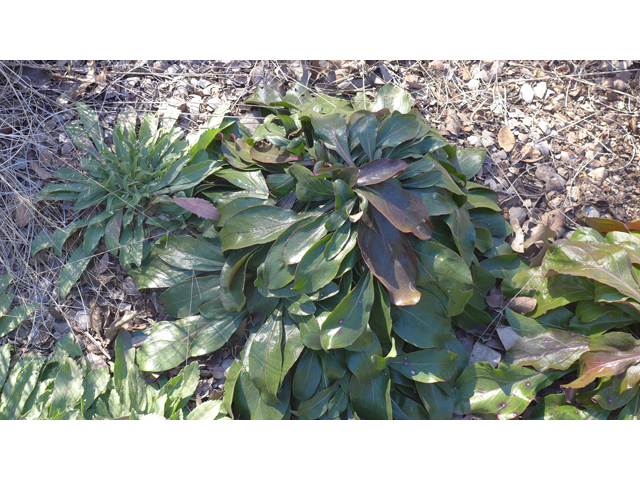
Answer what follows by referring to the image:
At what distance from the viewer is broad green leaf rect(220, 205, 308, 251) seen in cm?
192

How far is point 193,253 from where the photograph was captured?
2.11 metres

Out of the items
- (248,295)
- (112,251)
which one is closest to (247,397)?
(248,295)

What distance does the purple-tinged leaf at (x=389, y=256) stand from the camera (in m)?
1.74

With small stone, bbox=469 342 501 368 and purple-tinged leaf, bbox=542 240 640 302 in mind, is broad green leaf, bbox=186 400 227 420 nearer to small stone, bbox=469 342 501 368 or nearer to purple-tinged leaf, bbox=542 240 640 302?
small stone, bbox=469 342 501 368

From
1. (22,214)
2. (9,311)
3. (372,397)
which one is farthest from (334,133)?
(9,311)

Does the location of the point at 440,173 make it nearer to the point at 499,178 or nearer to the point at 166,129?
the point at 499,178

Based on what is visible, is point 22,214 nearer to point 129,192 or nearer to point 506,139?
point 129,192

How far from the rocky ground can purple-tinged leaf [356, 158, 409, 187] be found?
0.87m

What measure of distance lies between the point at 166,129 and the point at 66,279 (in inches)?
37.2

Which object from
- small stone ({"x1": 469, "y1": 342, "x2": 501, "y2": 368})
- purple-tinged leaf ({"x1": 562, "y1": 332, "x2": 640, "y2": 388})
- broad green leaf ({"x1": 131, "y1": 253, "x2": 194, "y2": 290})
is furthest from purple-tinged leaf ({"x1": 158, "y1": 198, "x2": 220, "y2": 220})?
purple-tinged leaf ({"x1": 562, "y1": 332, "x2": 640, "y2": 388})

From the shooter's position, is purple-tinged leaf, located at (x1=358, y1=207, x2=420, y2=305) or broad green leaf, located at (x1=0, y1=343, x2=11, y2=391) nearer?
purple-tinged leaf, located at (x1=358, y1=207, x2=420, y2=305)

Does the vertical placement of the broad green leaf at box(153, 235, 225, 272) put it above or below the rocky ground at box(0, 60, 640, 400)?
below

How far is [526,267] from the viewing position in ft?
7.22

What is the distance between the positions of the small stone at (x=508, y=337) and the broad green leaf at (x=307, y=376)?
0.91 meters
